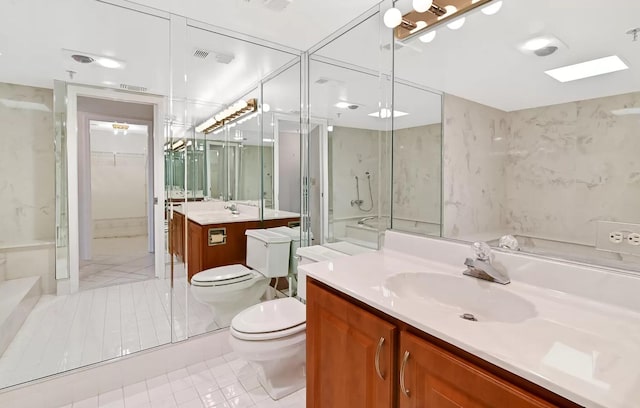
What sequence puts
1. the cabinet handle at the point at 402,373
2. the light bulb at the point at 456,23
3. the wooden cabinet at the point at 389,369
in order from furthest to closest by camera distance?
1. the light bulb at the point at 456,23
2. the cabinet handle at the point at 402,373
3. the wooden cabinet at the point at 389,369

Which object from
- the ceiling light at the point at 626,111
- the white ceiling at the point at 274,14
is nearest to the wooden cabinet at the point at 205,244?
the white ceiling at the point at 274,14

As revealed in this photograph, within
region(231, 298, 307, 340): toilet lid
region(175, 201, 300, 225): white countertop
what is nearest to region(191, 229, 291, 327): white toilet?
region(175, 201, 300, 225): white countertop

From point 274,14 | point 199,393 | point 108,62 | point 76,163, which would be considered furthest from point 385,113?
point 76,163

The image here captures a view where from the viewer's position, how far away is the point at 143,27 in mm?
2086

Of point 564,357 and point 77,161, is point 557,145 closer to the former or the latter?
point 564,357

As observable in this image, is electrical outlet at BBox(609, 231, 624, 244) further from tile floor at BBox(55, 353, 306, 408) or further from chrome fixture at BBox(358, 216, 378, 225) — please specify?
tile floor at BBox(55, 353, 306, 408)

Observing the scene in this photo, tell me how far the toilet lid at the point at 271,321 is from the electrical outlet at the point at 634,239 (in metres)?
1.42

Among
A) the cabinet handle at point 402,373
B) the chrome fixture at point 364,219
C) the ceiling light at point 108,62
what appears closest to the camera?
the cabinet handle at point 402,373

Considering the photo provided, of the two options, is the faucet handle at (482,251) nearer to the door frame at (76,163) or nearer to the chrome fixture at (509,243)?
the chrome fixture at (509,243)

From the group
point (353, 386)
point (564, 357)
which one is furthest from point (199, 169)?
point (564, 357)

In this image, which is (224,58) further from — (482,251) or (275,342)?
(482,251)

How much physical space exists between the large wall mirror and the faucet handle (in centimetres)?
17

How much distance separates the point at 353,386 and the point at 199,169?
7.50 ft

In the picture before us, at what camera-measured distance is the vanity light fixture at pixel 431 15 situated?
53.2 inches
